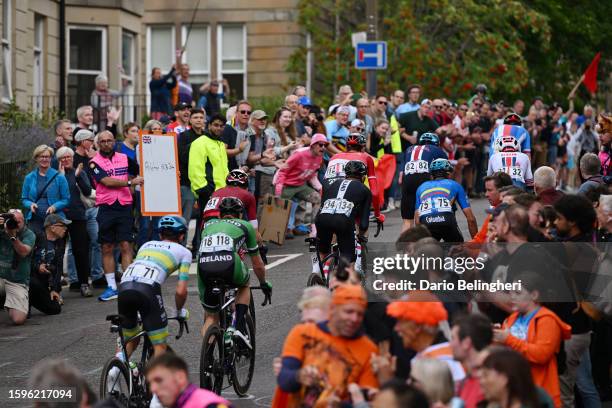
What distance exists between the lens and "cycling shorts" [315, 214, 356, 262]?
1596 centimetres

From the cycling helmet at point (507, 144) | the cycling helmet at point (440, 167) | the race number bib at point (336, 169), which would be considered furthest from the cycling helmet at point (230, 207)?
the cycling helmet at point (507, 144)

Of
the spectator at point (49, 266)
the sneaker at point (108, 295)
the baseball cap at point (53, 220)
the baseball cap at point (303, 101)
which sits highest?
the baseball cap at point (303, 101)

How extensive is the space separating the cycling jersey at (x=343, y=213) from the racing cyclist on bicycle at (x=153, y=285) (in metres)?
3.51

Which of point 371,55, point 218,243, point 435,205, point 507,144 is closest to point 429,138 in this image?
point 507,144

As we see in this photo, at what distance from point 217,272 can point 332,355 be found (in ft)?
14.7

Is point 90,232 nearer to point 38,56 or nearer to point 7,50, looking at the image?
point 7,50

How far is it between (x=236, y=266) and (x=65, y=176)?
6.50m

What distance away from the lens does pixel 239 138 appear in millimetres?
22328

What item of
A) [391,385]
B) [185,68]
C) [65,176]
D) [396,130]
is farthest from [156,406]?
[185,68]

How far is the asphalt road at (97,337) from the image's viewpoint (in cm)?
1388

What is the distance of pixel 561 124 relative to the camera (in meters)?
38.0

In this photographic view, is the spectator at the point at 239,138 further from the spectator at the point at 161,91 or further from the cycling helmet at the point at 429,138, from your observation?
the spectator at the point at 161,91

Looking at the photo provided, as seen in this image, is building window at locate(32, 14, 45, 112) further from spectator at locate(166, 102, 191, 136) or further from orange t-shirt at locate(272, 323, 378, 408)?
orange t-shirt at locate(272, 323, 378, 408)

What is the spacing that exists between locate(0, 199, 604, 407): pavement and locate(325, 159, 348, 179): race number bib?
4.88 ft
